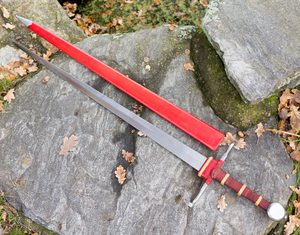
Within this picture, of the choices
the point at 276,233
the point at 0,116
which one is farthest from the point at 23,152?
the point at 276,233

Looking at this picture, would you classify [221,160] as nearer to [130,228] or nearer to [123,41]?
[130,228]

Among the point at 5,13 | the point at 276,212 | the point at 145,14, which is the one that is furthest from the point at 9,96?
the point at 276,212

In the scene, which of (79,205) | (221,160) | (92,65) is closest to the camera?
(221,160)

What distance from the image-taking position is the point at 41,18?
514 cm

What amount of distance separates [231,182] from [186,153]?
52 centimetres

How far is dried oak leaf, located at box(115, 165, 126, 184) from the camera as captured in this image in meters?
4.22

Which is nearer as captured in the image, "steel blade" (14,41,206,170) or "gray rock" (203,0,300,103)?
"gray rock" (203,0,300,103)

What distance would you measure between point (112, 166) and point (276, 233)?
72.5 inches

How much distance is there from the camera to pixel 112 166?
429 cm

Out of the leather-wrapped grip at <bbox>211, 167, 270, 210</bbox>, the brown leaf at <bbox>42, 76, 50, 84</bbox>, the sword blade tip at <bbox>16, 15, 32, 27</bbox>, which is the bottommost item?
the brown leaf at <bbox>42, 76, 50, 84</bbox>

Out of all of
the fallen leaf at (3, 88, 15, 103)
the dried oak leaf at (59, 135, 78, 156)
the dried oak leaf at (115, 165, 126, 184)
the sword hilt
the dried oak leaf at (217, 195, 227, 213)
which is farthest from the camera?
the fallen leaf at (3, 88, 15, 103)

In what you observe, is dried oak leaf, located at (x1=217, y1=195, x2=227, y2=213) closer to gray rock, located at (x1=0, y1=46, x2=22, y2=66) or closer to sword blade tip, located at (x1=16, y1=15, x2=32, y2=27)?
gray rock, located at (x1=0, y1=46, x2=22, y2=66)

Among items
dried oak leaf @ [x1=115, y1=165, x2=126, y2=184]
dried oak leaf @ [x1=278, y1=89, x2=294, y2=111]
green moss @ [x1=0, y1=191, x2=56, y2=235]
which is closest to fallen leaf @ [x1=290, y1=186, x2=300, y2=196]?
dried oak leaf @ [x1=278, y1=89, x2=294, y2=111]

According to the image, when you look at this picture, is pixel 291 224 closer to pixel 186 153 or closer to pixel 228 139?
pixel 228 139
